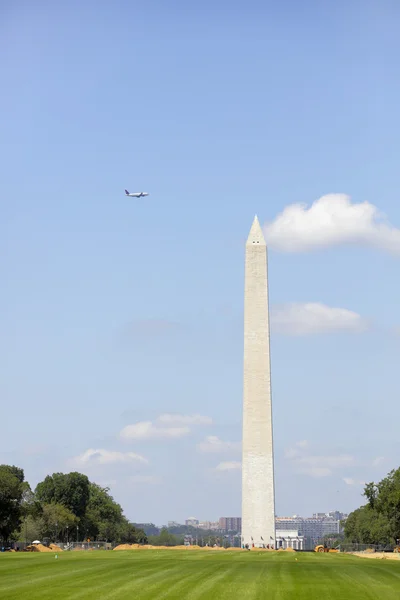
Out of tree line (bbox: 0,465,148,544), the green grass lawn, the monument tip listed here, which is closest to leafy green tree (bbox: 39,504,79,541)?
tree line (bbox: 0,465,148,544)

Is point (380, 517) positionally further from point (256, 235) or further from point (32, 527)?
point (256, 235)

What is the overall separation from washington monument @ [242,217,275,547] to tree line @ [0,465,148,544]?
111 ft

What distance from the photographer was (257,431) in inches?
3654

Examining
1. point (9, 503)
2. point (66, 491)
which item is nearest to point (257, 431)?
point (9, 503)

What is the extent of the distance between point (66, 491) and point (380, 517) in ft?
160

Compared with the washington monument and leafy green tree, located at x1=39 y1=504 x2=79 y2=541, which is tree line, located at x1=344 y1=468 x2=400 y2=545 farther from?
leafy green tree, located at x1=39 y1=504 x2=79 y2=541

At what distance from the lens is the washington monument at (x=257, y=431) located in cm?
9250

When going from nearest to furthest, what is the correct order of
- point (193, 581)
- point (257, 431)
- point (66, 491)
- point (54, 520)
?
point (193, 581) → point (257, 431) → point (54, 520) → point (66, 491)

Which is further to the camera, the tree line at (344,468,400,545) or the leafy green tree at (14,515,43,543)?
the leafy green tree at (14,515,43,543)

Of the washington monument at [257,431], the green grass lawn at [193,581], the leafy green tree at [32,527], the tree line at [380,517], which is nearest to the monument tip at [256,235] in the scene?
the washington monument at [257,431]

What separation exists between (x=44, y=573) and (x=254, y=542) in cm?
5346

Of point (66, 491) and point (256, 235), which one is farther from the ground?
point (256, 235)

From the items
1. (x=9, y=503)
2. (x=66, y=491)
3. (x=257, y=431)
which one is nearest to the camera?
(x=257, y=431)

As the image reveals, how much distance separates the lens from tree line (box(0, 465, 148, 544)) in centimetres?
11706
